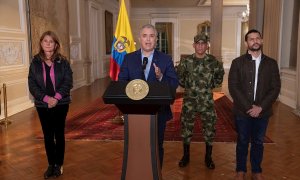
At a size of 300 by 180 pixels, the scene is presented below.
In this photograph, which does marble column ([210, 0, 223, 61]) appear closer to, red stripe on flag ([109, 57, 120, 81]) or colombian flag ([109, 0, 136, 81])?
colombian flag ([109, 0, 136, 81])

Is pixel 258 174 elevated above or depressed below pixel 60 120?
below

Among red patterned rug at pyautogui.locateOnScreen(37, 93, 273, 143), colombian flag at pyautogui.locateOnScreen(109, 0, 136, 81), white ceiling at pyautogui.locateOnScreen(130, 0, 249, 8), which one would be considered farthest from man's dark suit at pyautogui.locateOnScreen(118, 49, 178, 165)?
white ceiling at pyautogui.locateOnScreen(130, 0, 249, 8)

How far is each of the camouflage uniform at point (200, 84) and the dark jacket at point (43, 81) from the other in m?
1.16

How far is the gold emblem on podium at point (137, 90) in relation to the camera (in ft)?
5.95

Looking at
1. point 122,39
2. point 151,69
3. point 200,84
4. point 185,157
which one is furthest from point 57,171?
point 122,39

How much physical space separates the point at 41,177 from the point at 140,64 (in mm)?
1696

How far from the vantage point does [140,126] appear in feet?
6.59

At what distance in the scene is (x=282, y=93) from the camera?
7074 millimetres

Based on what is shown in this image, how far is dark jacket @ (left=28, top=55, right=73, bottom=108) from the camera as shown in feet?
8.94

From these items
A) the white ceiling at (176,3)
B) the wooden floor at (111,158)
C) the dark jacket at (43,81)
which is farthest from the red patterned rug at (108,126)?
the white ceiling at (176,3)

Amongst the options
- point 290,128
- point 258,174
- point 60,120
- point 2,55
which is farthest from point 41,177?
point 290,128

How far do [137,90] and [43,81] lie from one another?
4.30ft

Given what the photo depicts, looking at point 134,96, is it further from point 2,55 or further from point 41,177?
point 2,55

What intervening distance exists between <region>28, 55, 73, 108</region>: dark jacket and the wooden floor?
0.84 m
